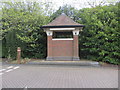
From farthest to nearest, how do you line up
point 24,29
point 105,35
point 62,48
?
point 24,29 < point 62,48 < point 105,35

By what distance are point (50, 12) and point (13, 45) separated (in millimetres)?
7401

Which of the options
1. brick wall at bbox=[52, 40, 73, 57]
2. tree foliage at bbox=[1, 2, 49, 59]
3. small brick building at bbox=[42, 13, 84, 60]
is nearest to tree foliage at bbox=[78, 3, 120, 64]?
small brick building at bbox=[42, 13, 84, 60]

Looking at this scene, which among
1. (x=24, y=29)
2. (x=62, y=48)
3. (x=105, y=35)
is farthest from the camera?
(x=24, y=29)

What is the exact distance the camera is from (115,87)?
422 cm

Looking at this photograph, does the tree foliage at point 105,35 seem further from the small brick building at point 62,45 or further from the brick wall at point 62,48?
the brick wall at point 62,48

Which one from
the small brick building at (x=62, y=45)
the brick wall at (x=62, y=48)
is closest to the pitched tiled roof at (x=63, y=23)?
the small brick building at (x=62, y=45)

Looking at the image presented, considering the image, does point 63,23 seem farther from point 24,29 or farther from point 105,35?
point 24,29

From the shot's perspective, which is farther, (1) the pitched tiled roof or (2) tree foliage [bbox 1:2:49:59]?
(2) tree foliage [bbox 1:2:49:59]

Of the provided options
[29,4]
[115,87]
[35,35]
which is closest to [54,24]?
[35,35]

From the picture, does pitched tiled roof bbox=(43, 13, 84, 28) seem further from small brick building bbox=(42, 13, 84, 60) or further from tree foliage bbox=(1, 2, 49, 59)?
tree foliage bbox=(1, 2, 49, 59)

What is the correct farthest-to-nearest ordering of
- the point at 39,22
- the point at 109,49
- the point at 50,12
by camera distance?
the point at 50,12 → the point at 39,22 → the point at 109,49

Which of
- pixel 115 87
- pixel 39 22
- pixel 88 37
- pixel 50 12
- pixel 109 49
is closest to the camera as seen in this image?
pixel 115 87

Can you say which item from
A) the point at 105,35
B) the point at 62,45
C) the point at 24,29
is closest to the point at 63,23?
the point at 62,45

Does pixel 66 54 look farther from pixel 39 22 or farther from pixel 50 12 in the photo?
pixel 50 12
